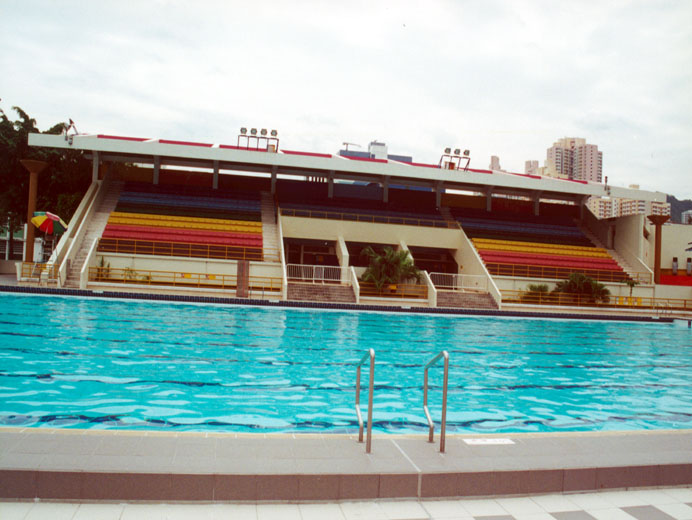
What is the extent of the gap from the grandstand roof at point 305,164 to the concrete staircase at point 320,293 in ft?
25.7

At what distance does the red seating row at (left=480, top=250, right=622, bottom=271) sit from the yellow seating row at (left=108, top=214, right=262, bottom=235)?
466 inches

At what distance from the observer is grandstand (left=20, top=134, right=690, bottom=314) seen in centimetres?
2148

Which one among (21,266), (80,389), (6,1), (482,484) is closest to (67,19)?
(6,1)

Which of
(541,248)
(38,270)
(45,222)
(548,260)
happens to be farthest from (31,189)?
(541,248)

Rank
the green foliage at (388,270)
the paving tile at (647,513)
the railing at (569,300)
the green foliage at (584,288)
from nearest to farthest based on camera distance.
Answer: the paving tile at (647,513) → the green foliage at (388,270) → the railing at (569,300) → the green foliage at (584,288)

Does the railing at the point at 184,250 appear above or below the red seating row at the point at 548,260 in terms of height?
below

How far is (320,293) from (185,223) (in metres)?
8.46

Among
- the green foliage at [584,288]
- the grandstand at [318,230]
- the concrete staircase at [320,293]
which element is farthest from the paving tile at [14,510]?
the green foliage at [584,288]

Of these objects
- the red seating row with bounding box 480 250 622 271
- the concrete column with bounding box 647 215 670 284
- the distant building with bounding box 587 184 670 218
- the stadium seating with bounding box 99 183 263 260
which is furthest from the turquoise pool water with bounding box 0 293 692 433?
the distant building with bounding box 587 184 670 218

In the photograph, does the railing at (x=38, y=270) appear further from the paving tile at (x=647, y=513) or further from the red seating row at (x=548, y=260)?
the paving tile at (x=647, y=513)

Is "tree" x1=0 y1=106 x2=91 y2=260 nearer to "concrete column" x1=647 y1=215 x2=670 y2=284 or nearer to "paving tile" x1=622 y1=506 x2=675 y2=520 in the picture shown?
"paving tile" x1=622 y1=506 x2=675 y2=520

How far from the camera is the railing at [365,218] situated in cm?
2747

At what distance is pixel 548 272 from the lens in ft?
85.2

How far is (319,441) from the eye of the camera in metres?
4.05
